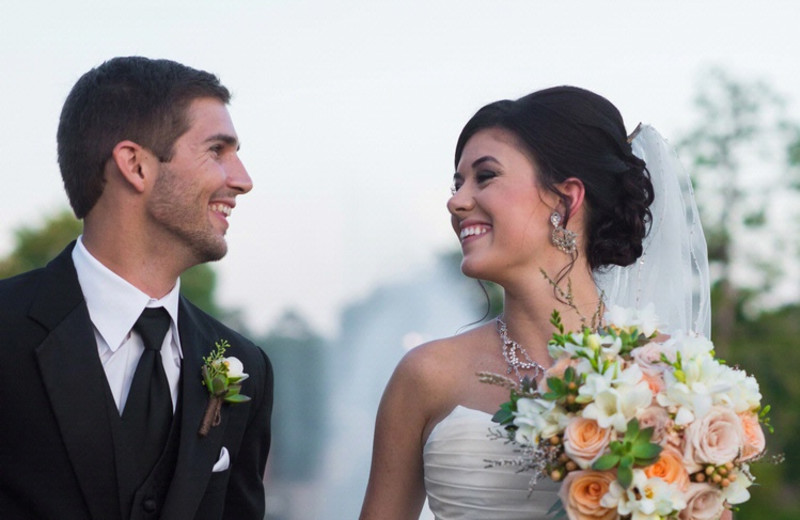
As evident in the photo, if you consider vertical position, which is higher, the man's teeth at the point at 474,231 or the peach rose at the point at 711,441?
the man's teeth at the point at 474,231

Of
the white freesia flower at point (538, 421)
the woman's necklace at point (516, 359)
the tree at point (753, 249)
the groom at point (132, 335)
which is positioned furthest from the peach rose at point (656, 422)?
the tree at point (753, 249)

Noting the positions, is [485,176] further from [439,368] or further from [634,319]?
[634,319]

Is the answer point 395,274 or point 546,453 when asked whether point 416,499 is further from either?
point 395,274

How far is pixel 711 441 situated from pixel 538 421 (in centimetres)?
56

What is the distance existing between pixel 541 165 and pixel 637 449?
167cm

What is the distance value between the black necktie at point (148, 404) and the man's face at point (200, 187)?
34 cm

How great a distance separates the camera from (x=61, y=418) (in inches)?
155

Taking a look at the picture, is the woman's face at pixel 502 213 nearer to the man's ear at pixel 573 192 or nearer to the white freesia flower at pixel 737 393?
the man's ear at pixel 573 192

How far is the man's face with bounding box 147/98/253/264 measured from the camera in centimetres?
434

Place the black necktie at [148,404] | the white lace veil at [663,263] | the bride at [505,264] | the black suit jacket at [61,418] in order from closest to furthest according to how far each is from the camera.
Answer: the black suit jacket at [61,418] < the black necktie at [148,404] < the bride at [505,264] < the white lace veil at [663,263]

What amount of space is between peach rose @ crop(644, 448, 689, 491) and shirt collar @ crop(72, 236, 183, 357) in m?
1.92

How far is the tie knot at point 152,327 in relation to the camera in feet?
13.7

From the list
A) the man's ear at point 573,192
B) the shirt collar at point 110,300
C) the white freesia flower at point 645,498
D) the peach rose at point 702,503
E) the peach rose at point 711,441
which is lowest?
the peach rose at point 702,503

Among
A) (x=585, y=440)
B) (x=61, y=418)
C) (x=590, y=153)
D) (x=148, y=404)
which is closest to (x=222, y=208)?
(x=148, y=404)
